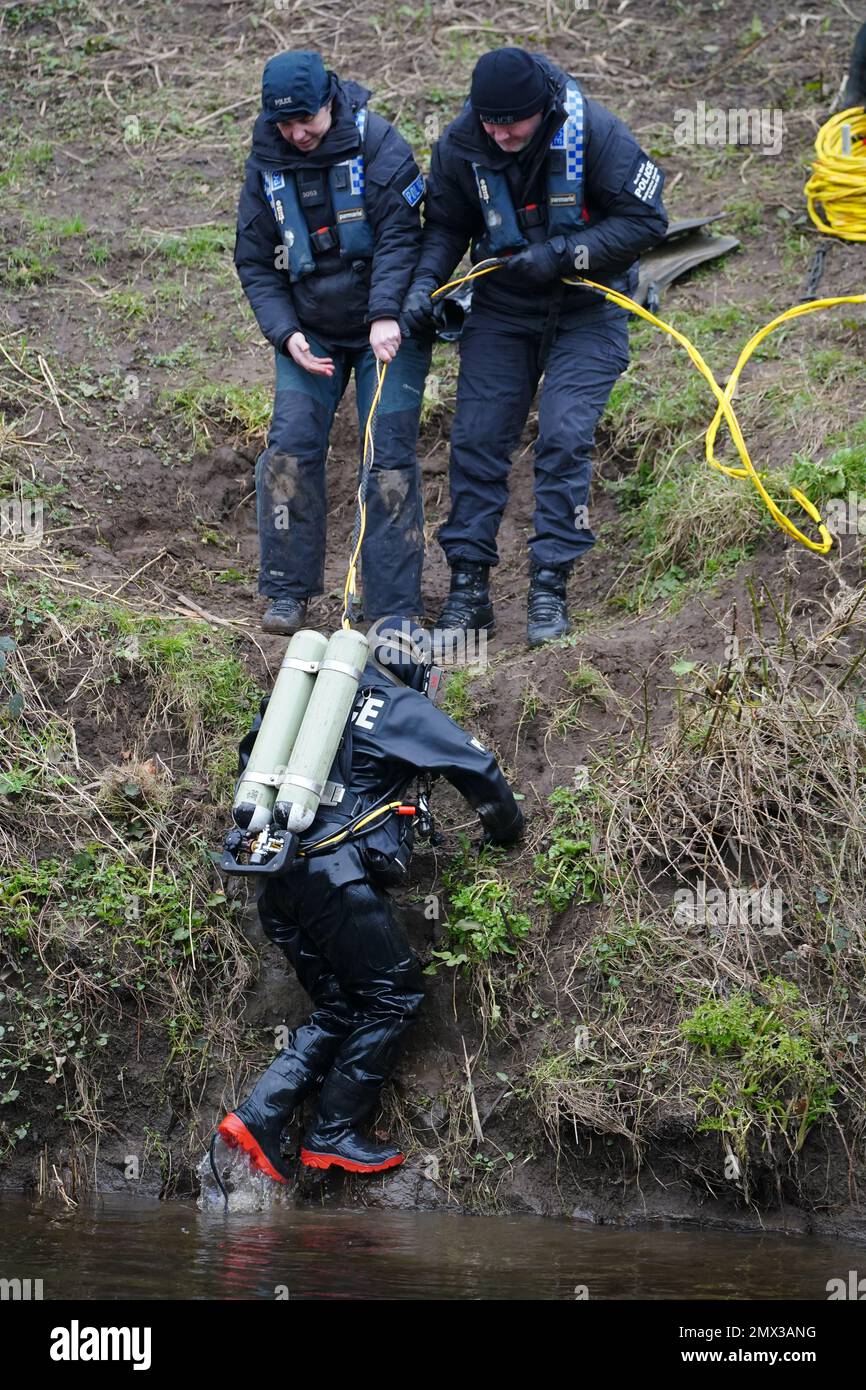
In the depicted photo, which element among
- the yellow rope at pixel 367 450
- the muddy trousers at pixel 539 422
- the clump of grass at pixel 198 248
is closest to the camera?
the yellow rope at pixel 367 450

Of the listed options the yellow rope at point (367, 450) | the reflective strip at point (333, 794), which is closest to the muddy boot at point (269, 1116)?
the reflective strip at point (333, 794)

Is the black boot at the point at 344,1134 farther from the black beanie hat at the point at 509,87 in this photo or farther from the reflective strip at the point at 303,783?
the black beanie hat at the point at 509,87

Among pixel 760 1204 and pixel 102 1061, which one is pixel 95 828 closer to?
pixel 102 1061

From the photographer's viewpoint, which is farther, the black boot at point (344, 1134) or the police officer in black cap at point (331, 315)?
the police officer in black cap at point (331, 315)

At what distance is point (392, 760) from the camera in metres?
5.07

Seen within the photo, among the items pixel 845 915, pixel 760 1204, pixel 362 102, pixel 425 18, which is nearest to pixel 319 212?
pixel 362 102

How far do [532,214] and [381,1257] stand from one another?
160 inches

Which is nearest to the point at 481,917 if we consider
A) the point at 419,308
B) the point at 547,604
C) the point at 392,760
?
the point at 392,760

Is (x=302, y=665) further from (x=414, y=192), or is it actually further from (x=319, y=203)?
(x=414, y=192)

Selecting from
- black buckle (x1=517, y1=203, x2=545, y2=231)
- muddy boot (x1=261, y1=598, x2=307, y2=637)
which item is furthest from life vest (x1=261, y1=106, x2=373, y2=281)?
muddy boot (x1=261, y1=598, x2=307, y2=637)

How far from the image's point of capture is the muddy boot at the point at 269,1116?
195 inches

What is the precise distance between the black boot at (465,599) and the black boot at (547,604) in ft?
0.74

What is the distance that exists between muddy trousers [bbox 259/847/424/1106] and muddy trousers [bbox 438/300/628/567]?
6.00 ft

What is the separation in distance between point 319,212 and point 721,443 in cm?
230
